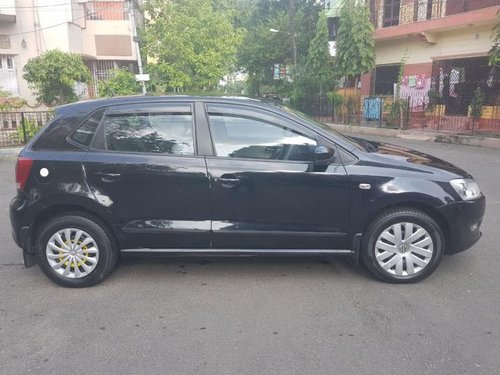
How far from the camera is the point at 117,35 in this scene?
21.7m

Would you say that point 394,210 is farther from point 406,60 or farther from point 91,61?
point 91,61

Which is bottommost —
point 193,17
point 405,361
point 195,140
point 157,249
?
point 405,361

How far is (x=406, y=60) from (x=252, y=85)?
52.5 feet

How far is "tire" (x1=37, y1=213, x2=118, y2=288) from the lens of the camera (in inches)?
158

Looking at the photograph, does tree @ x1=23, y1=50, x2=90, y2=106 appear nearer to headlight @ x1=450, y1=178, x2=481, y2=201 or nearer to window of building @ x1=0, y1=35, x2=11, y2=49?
window of building @ x1=0, y1=35, x2=11, y2=49

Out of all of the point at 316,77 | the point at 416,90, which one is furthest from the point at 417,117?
the point at 316,77

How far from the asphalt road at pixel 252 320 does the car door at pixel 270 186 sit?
45 centimetres

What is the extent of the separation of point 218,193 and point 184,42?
551 inches

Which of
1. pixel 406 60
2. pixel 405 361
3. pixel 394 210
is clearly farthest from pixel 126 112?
pixel 406 60

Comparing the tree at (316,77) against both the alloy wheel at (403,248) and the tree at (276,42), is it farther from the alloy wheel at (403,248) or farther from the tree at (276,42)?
the alloy wheel at (403,248)

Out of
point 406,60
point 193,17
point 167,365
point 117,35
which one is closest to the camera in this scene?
point 167,365

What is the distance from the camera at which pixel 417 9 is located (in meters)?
19.6

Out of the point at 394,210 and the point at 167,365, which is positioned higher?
the point at 394,210

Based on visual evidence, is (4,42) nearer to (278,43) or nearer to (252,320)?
(278,43)
